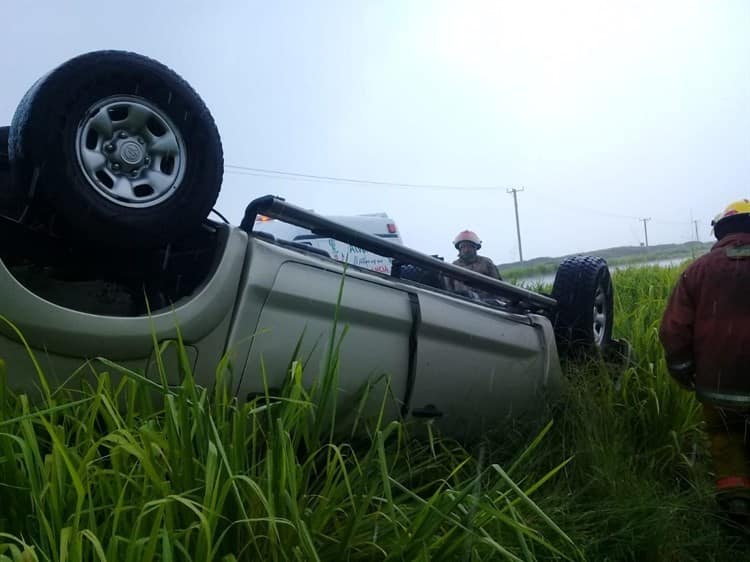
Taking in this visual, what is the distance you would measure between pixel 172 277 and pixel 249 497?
1.08m

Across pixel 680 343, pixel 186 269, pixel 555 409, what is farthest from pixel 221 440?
pixel 680 343

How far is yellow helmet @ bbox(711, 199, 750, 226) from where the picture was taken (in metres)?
3.15

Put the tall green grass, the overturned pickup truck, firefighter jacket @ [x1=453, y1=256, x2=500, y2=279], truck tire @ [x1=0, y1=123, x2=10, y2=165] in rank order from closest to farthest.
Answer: the tall green grass
the overturned pickup truck
truck tire @ [x1=0, y1=123, x2=10, y2=165]
firefighter jacket @ [x1=453, y1=256, x2=500, y2=279]

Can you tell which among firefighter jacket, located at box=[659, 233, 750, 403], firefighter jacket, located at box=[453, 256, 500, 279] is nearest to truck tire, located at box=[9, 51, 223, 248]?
firefighter jacket, located at box=[659, 233, 750, 403]

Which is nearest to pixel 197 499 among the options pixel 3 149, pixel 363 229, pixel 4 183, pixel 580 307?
pixel 4 183

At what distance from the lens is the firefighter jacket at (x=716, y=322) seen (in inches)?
114

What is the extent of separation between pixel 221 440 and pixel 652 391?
2517 millimetres

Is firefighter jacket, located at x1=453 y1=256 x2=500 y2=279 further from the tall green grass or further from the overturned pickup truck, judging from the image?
the tall green grass

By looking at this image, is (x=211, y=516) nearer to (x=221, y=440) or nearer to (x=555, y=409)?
(x=221, y=440)

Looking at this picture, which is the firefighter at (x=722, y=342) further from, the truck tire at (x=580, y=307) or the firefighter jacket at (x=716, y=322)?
the truck tire at (x=580, y=307)

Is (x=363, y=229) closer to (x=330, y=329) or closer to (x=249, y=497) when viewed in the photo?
(x=330, y=329)

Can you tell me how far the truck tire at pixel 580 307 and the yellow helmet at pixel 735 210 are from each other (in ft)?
2.44

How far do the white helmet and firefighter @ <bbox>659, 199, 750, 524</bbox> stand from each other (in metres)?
4.94

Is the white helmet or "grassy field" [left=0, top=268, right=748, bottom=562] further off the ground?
the white helmet
